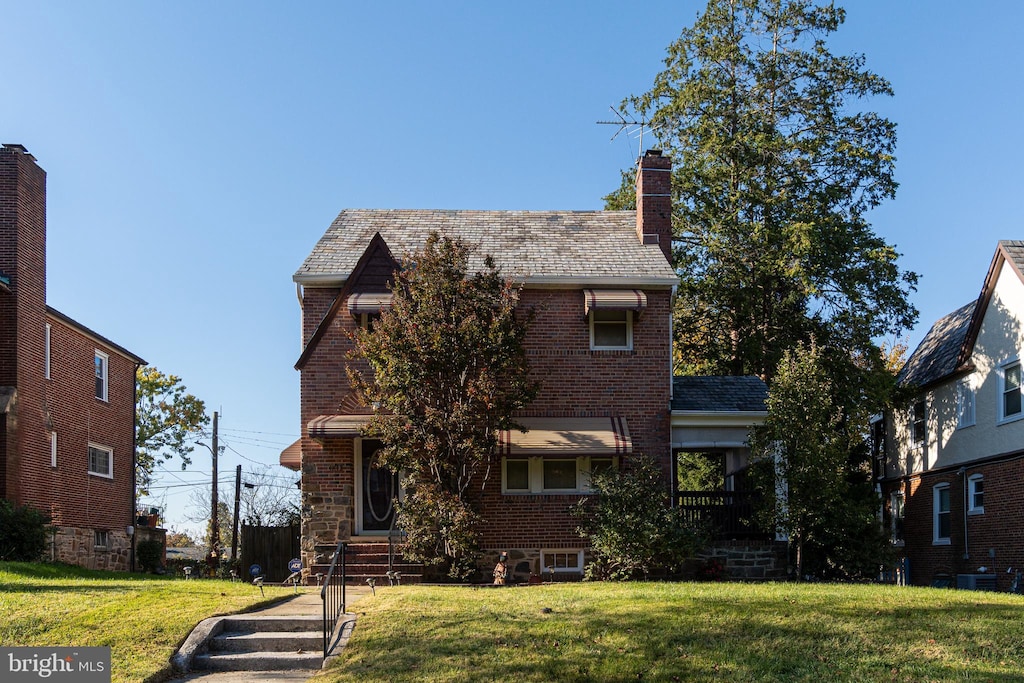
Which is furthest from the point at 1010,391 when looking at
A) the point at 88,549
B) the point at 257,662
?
A: the point at 88,549

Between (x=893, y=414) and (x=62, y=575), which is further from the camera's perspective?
(x=893, y=414)

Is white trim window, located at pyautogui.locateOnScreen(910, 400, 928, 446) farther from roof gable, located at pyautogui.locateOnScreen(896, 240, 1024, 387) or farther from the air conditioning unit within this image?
the air conditioning unit

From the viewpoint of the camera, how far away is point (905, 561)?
2966 centimetres

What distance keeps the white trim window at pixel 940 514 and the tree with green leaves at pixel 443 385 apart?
14222mm

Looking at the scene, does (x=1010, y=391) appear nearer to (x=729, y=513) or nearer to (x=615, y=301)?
(x=729, y=513)

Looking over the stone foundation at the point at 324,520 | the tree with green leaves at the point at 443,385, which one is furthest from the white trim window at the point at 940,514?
the stone foundation at the point at 324,520

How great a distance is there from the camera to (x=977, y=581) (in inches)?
962

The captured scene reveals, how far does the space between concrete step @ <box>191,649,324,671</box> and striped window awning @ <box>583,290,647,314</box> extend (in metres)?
11.0

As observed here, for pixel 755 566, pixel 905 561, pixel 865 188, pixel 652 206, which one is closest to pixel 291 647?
pixel 755 566

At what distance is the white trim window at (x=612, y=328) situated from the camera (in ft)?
74.1

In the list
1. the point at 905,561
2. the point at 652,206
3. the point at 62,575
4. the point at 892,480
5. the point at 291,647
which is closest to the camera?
the point at 291,647

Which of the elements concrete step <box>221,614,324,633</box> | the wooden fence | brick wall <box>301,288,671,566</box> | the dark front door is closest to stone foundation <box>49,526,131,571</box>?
the wooden fence

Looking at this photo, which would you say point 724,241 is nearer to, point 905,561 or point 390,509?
point 905,561

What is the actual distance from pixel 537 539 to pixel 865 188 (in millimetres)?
16213
